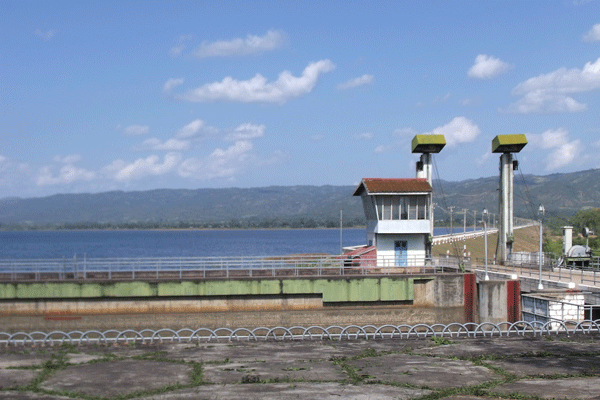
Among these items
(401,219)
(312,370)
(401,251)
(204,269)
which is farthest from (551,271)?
(312,370)

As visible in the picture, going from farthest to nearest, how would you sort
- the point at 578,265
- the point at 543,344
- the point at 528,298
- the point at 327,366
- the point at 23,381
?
the point at 578,265
the point at 528,298
the point at 543,344
the point at 327,366
the point at 23,381

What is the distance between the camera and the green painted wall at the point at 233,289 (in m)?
36.7

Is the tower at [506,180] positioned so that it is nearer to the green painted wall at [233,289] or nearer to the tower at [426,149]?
the tower at [426,149]

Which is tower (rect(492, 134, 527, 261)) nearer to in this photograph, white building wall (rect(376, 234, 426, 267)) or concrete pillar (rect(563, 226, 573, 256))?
concrete pillar (rect(563, 226, 573, 256))

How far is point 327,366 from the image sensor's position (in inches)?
755

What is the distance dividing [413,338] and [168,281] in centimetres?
1810

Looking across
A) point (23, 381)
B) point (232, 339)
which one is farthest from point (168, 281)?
point (23, 381)

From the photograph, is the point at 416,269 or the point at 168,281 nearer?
the point at 168,281

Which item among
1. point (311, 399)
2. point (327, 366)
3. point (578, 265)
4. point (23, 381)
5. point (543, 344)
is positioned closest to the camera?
point (311, 399)

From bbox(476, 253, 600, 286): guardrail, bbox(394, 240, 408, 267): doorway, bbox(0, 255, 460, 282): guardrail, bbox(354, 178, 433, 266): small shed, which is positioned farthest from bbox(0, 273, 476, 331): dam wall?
bbox(476, 253, 600, 286): guardrail

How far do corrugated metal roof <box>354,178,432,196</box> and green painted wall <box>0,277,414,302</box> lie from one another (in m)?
7.39

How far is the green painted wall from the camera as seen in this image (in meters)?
36.7

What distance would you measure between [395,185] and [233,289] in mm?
14320

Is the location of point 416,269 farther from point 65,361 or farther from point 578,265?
point 65,361
